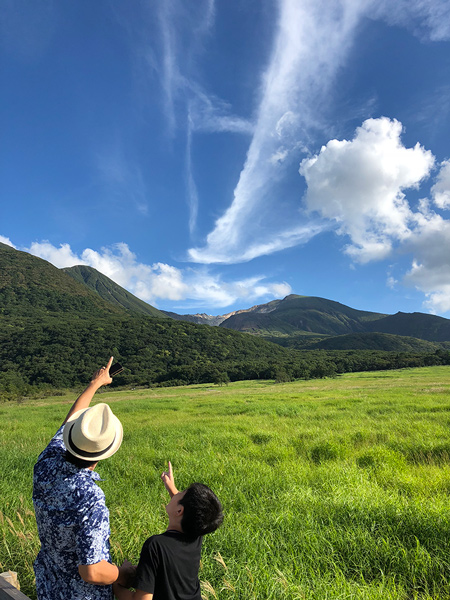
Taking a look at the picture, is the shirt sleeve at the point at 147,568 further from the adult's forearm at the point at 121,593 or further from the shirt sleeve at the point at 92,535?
the shirt sleeve at the point at 92,535

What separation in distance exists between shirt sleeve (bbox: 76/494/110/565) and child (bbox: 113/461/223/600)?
0.31 metres

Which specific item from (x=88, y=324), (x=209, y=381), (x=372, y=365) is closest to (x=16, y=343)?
(x=88, y=324)

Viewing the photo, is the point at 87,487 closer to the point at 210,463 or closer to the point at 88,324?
the point at 210,463

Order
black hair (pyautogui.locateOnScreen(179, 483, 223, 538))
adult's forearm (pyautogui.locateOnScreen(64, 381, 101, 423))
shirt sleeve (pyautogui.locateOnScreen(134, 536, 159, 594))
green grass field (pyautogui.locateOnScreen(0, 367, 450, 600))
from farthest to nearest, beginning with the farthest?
green grass field (pyautogui.locateOnScreen(0, 367, 450, 600)) < adult's forearm (pyautogui.locateOnScreen(64, 381, 101, 423)) < black hair (pyautogui.locateOnScreen(179, 483, 223, 538)) < shirt sleeve (pyautogui.locateOnScreen(134, 536, 159, 594))

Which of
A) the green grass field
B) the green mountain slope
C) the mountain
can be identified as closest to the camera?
the green grass field

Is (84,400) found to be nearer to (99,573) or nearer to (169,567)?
(99,573)

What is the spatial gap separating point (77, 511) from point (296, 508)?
426 centimetres

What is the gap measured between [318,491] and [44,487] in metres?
5.46

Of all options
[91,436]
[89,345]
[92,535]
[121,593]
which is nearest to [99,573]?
[92,535]

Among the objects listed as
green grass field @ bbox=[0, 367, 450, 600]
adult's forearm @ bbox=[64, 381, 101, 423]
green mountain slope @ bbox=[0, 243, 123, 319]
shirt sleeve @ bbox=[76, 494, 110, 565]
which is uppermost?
green mountain slope @ bbox=[0, 243, 123, 319]

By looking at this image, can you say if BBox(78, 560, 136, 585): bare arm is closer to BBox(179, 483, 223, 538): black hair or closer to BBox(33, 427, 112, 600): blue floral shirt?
BBox(33, 427, 112, 600): blue floral shirt

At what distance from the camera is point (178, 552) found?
7.97ft

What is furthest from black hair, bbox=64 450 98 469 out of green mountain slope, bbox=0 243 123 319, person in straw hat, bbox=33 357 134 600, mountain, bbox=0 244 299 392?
green mountain slope, bbox=0 243 123 319

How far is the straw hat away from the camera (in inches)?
85.1
